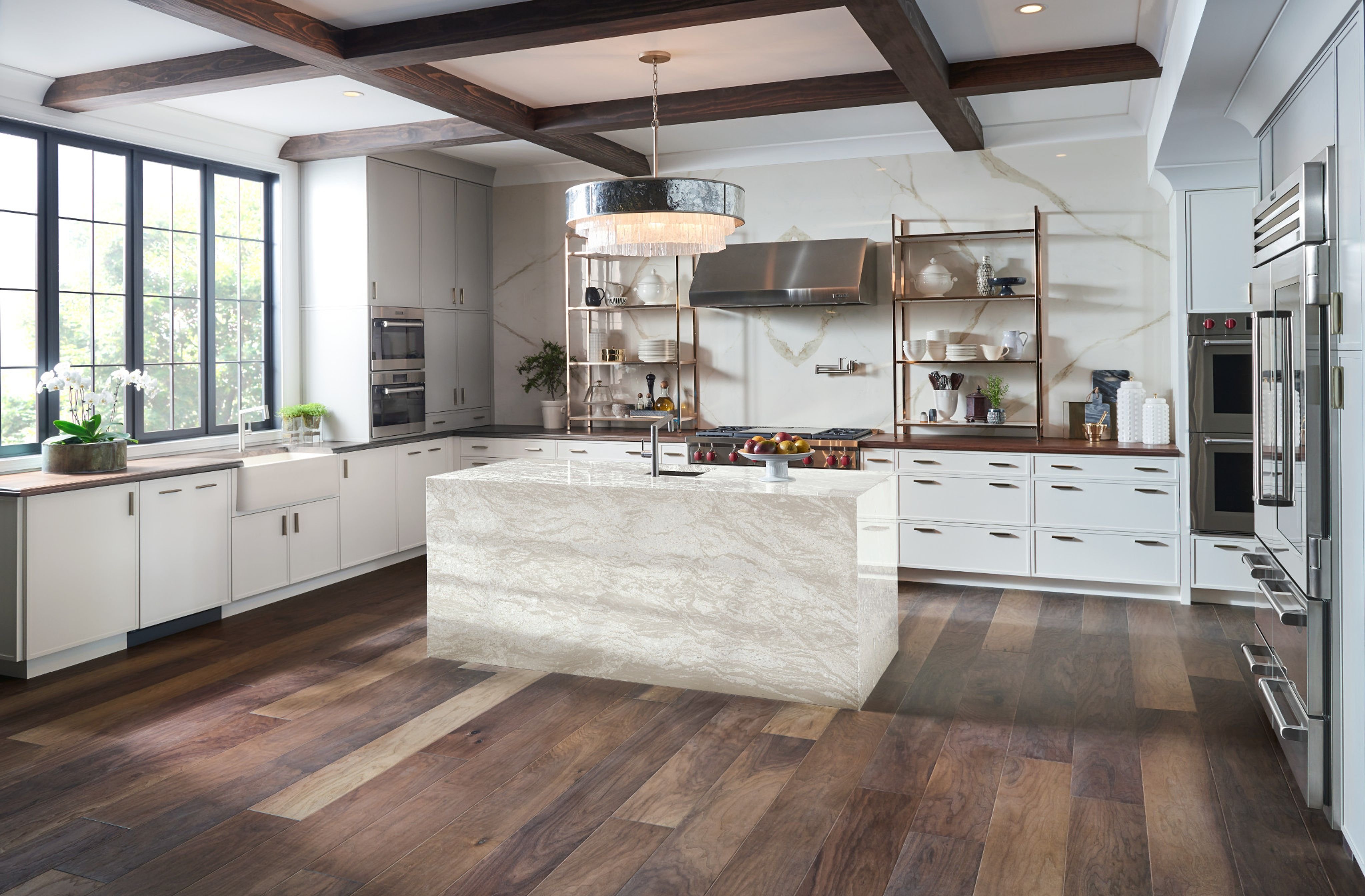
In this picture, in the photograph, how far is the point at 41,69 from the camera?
15.2ft

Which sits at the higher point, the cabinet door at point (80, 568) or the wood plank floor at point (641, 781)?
the cabinet door at point (80, 568)

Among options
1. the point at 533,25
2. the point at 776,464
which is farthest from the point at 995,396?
the point at 533,25

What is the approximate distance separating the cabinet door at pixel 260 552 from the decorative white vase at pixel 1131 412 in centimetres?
461

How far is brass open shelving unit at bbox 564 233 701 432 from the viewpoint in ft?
22.0

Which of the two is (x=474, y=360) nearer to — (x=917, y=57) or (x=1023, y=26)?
(x=917, y=57)

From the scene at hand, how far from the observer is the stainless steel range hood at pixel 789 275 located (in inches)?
234

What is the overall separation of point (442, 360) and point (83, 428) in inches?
102

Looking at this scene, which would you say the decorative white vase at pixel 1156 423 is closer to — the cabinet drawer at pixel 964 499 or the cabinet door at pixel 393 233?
the cabinet drawer at pixel 964 499

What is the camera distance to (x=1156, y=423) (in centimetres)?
554

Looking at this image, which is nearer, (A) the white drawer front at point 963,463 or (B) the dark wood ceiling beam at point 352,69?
(B) the dark wood ceiling beam at point 352,69

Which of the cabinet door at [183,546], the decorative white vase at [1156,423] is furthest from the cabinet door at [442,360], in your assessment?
the decorative white vase at [1156,423]

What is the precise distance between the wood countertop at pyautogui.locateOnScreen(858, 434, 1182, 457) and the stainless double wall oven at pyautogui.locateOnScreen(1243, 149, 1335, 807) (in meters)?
1.94

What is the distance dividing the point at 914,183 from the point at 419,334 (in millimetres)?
3275

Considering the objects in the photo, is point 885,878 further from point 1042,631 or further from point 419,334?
point 419,334
